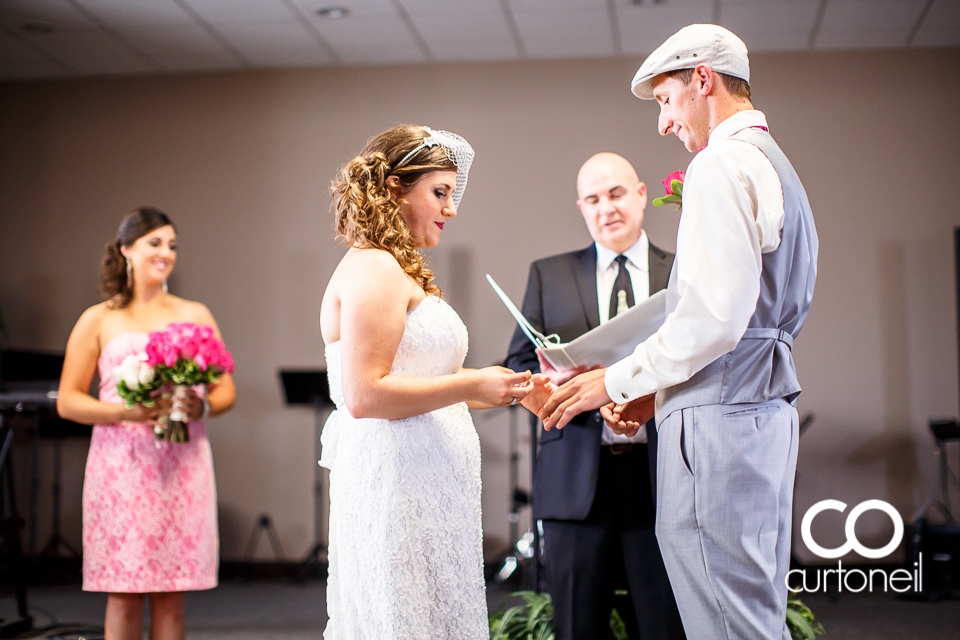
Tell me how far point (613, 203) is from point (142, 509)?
6.89ft

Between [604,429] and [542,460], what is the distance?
0.83 feet

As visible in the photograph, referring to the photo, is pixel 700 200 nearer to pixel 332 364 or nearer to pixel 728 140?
pixel 728 140

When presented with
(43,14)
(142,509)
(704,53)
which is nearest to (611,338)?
(704,53)

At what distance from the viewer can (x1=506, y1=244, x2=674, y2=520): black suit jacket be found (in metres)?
2.72

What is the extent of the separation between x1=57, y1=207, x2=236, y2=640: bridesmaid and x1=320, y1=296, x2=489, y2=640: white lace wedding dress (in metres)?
1.40

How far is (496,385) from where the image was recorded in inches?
78.9

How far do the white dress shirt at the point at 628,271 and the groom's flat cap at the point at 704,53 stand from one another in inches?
43.3

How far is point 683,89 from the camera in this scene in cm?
197

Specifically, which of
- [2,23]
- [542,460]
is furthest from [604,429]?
[2,23]

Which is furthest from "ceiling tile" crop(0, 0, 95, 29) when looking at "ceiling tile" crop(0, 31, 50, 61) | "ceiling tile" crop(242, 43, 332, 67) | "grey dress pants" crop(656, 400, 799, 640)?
"grey dress pants" crop(656, 400, 799, 640)

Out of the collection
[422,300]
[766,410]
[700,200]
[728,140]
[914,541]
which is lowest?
[914,541]

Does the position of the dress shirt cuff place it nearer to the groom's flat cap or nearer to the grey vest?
the grey vest

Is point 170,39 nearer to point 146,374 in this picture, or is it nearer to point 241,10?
point 241,10

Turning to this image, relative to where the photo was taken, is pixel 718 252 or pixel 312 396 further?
pixel 312 396
